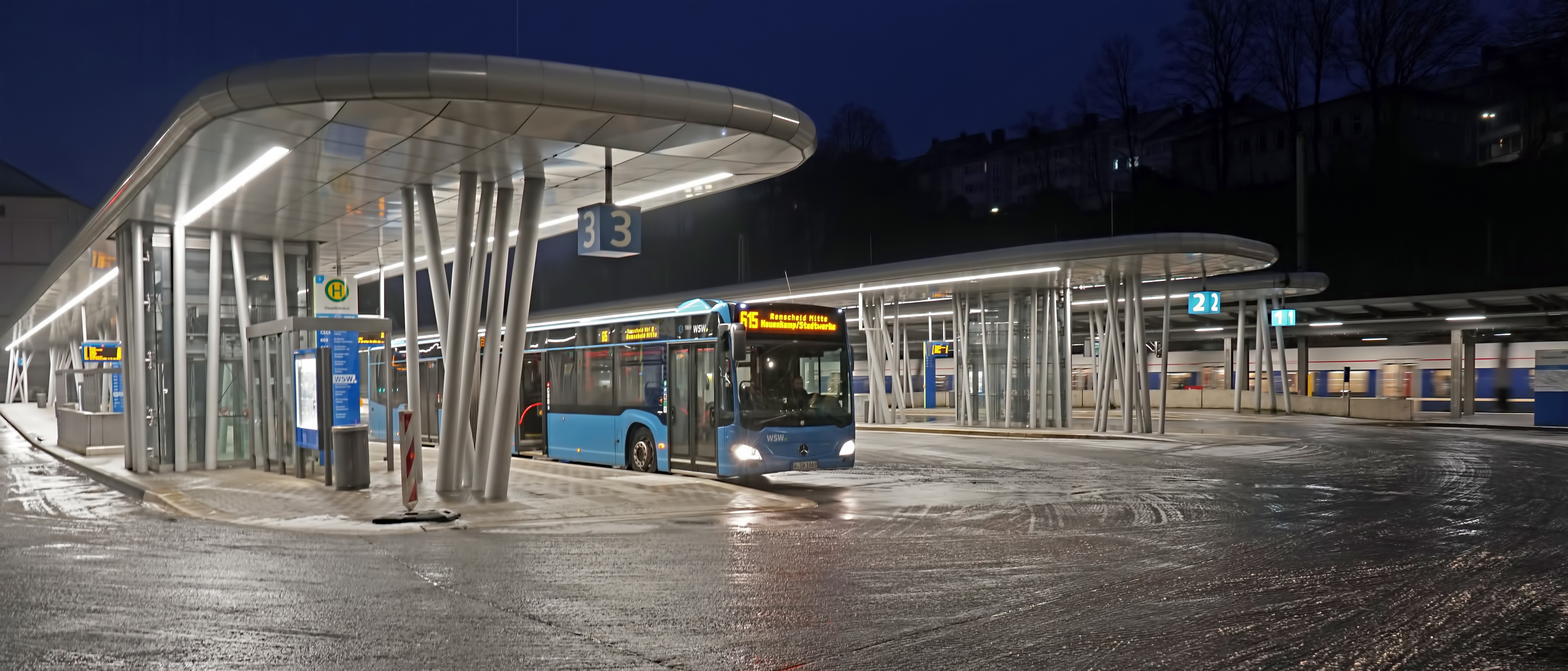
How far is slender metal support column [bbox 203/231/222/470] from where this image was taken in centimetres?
1728

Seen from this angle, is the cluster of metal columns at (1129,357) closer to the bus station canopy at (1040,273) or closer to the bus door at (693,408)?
the bus station canopy at (1040,273)

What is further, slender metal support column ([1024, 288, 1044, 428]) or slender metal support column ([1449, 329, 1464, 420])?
slender metal support column ([1449, 329, 1464, 420])

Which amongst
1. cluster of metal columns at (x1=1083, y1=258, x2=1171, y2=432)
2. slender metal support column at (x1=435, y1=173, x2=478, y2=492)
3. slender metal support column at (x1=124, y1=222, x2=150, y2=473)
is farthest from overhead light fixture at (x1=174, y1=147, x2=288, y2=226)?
cluster of metal columns at (x1=1083, y1=258, x2=1171, y2=432)

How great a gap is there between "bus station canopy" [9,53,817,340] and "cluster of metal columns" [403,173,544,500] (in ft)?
0.96

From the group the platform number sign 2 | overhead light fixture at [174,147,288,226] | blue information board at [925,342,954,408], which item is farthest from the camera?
blue information board at [925,342,954,408]

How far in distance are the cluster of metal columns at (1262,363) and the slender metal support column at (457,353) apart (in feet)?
89.7

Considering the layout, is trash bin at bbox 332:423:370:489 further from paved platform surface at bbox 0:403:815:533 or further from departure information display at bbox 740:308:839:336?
departure information display at bbox 740:308:839:336

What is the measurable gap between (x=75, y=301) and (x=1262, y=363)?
118ft

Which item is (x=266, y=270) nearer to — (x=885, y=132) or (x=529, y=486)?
(x=529, y=486)

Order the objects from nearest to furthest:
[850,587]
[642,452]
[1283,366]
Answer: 1. [850,587]
2. [642,452]
3. [1283,366]

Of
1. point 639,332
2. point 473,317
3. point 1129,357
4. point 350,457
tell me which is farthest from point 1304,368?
point 350,457

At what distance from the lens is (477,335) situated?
13289 millimetres

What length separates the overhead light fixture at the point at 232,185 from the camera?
38.9ft

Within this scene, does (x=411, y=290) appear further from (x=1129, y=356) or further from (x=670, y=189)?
(x=1129, y=356)
